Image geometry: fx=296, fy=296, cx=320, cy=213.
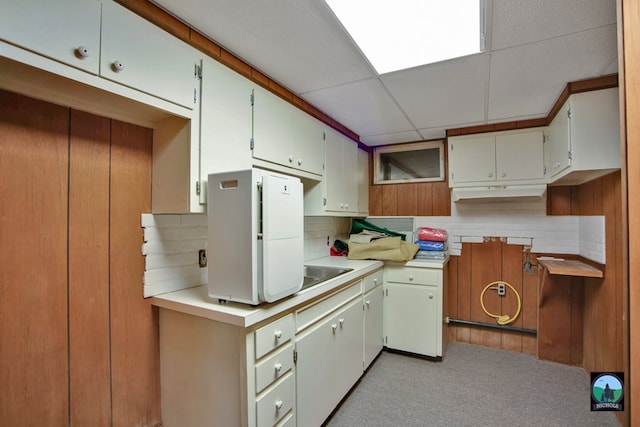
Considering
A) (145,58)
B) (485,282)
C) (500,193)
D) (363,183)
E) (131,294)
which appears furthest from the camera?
(363,183)

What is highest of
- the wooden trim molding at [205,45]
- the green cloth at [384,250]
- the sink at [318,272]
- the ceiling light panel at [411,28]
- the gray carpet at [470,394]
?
the ceiling light panel at [411,28]

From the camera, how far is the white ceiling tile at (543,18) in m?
1.27

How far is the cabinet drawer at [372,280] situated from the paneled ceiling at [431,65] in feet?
4.66

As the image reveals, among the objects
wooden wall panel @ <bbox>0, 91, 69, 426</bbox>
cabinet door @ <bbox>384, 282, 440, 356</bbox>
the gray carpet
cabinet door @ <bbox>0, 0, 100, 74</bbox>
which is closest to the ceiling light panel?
cabinet door @ <bbox>0, 0, 100, 74</bbox>

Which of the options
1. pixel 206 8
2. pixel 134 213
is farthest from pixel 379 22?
pixel 134 213

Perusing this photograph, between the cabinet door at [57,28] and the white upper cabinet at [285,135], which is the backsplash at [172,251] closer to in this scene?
the white upper cabinet at [285,135]

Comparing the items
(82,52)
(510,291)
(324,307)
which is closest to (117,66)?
(82,52)

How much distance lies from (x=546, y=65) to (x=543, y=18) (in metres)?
0.53

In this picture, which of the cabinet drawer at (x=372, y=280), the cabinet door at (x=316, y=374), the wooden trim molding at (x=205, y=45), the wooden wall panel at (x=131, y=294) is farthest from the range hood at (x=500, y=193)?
the wooden wall panel at (x=131, y=294)

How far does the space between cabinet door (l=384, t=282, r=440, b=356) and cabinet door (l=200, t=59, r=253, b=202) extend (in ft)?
6.36

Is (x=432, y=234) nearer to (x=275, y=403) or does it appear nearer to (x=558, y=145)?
(x=558, y=145)

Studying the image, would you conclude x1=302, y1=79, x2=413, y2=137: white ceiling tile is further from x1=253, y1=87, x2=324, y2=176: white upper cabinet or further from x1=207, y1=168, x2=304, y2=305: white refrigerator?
x1=207, y1=168, x2=304, y2=305: white refrigerator

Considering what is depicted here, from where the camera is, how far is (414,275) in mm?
2791

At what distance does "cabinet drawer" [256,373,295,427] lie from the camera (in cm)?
132
